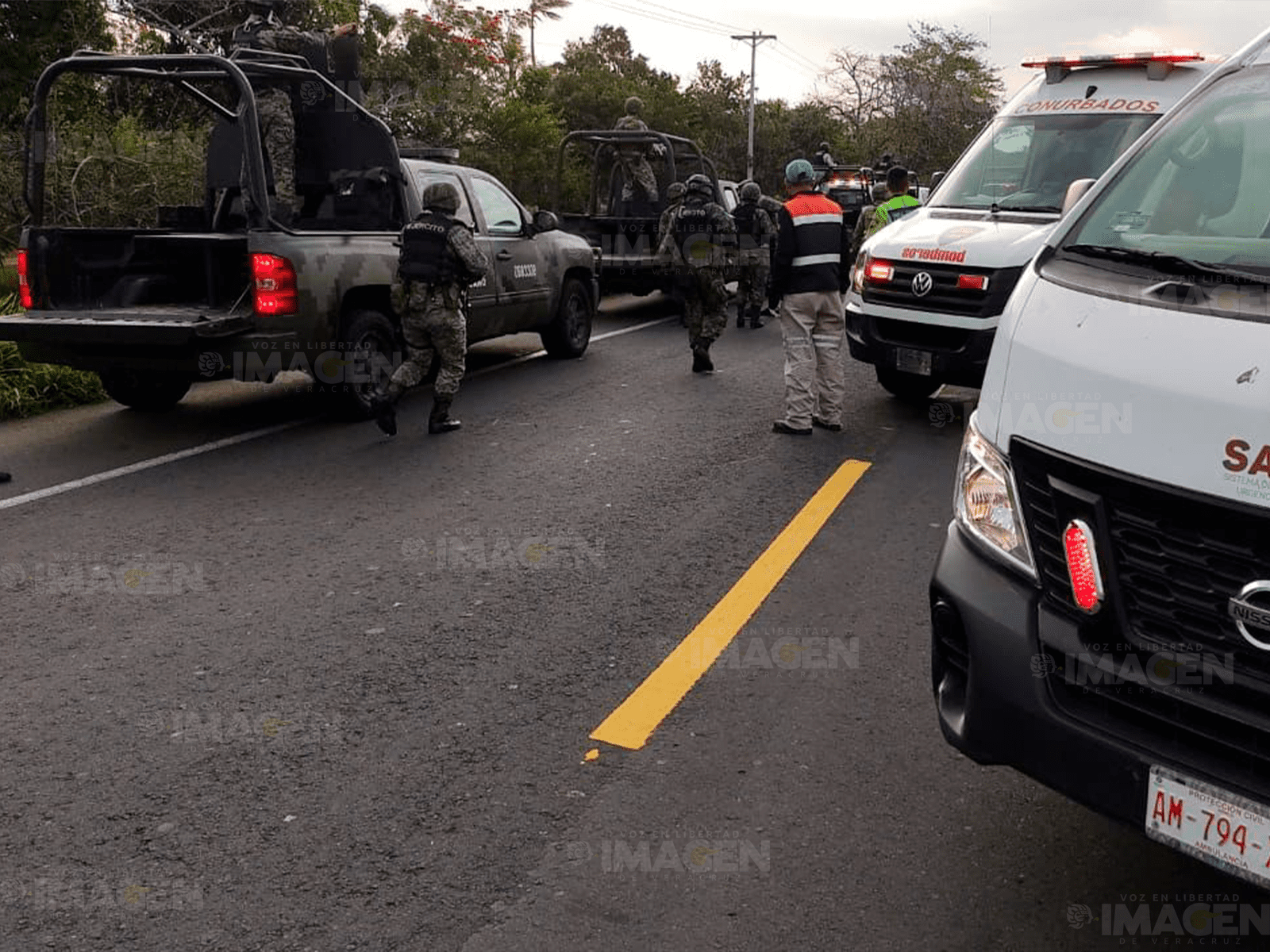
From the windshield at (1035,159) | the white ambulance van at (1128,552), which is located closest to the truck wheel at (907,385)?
the windshield at (1035,159)

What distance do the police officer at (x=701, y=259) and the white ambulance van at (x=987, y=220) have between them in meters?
2.03

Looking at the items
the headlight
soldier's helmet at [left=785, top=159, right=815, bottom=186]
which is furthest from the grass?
the headlight

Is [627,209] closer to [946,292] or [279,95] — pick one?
[279,95]

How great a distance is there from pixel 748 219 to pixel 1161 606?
1228 cm

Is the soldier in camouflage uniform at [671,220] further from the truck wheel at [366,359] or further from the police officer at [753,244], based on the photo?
the truck wheel at [366,359]

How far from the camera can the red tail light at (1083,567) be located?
2.65m

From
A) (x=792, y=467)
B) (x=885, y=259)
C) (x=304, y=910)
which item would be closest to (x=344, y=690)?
(x=304, y=910)

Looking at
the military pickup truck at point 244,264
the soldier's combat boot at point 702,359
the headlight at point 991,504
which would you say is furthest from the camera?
the soldier's combat boot at point 702,359

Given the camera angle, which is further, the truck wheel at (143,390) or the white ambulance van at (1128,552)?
the truck wheel at (143,390)

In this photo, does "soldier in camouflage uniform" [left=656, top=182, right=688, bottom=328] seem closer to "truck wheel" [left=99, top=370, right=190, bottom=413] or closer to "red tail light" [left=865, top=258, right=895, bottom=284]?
"red tail light" [left=865, top=258, right=895, bottom=284]

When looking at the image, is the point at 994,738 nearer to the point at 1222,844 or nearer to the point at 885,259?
the point at 1222,844

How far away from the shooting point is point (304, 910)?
10.2 feet

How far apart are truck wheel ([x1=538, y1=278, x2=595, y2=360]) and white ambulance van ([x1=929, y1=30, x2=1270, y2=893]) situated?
8.60 metres

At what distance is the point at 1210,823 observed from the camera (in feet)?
8.09
